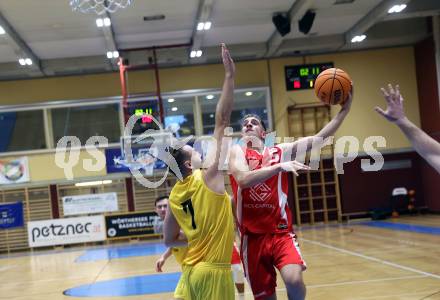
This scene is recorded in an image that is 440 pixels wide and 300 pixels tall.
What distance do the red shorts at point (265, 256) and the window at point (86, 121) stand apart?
15.6 m

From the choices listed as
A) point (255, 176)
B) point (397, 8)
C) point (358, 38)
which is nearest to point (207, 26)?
point (397, 8)

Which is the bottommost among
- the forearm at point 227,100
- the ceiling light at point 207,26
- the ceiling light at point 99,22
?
the forearm at point 227,100

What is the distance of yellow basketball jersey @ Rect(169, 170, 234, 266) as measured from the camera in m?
3.86

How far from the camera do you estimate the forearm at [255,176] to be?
13.8 feet

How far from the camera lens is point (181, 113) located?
20.2 metres

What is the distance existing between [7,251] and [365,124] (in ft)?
42.7

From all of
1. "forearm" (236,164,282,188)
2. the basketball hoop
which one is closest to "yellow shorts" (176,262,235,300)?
"forearm" (236,164,282,188)

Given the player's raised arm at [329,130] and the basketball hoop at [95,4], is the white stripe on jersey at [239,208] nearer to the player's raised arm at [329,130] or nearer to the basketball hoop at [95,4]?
the player's raised arm at [329,130]

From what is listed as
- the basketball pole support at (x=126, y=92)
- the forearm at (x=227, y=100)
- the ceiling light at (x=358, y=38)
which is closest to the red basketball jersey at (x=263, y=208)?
the forearm at (x=227, y=100)

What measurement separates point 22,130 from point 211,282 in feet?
57.6

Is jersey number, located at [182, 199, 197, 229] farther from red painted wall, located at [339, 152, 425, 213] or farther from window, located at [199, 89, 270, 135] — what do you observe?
red painted wall, located at [339, 152, 425, 213]

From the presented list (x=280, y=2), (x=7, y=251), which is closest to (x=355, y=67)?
(x=280, y=2)

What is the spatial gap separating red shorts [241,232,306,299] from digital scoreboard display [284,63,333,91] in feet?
39.8

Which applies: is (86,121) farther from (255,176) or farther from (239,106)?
(255,176)
